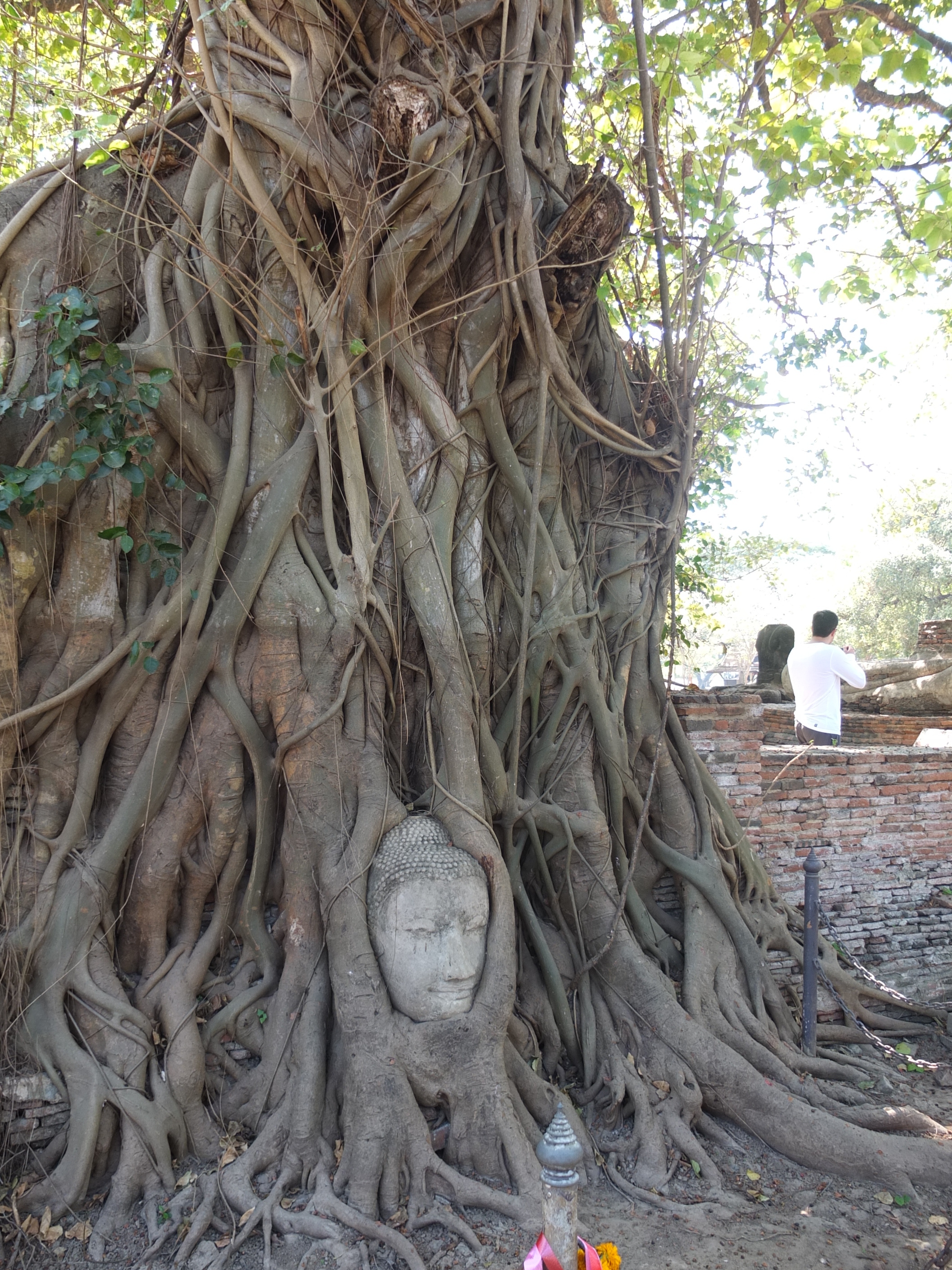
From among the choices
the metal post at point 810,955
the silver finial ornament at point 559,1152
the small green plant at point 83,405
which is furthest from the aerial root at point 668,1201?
the small green plant at point 83,405

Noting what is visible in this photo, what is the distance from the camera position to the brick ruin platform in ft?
18.0

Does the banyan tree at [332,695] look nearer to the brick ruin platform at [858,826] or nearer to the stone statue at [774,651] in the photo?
the brick ruin platform at [858,826]

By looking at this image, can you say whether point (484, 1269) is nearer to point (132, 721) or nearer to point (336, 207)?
point (132, 721)

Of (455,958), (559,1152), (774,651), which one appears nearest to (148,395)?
(455,958)

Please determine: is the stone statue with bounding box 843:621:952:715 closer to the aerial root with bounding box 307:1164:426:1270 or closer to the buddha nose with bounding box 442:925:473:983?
the buddha nose with bounding box 442:925:473:983

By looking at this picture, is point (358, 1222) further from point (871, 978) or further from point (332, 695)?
point (871, 978)

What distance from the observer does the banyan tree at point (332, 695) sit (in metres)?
3.19

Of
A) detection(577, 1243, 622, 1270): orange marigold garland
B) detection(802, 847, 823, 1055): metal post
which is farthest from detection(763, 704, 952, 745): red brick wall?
detection(577, 1243, 622, 1270): orange marigold garland

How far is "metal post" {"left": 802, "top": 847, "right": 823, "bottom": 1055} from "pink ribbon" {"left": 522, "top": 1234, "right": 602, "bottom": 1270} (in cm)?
250

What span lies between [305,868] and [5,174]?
475 centimetres

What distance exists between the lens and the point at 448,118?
142 inches

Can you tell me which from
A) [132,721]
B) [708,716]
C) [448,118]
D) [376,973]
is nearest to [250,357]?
[448,118]

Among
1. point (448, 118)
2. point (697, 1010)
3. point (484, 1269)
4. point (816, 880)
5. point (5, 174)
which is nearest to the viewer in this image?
point (484, 1269)

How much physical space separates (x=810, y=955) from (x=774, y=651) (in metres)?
8.26
